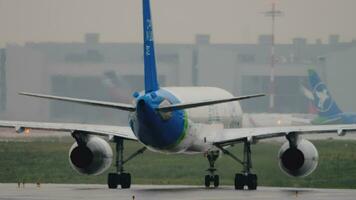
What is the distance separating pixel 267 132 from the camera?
155 ft

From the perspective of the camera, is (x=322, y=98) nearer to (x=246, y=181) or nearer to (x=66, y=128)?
(x=246, y=181)

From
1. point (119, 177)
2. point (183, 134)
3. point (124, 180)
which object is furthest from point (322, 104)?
point (183, 134)

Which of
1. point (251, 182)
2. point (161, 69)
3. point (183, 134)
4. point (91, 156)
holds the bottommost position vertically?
point (251, 182)

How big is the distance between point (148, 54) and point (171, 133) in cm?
310

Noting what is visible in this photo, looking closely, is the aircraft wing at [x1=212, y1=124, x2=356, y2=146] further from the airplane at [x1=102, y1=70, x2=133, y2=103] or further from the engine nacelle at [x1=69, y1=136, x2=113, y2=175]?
the airplane at [x1=102, y1=70, x2=133, y2=103]

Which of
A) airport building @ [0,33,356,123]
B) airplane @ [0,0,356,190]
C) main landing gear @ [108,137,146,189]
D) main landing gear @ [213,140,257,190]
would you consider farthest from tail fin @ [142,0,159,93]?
airport building @ [0,33,356,123]

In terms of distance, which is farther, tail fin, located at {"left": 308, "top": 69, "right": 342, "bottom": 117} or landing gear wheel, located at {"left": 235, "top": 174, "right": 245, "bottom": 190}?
tail fin, located at {"left": 308, "top": 69, "right": 342, "bottom": 117}

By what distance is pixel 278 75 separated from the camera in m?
153

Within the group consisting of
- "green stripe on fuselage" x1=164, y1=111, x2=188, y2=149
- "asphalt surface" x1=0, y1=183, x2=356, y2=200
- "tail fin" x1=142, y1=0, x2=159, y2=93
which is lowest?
"asphalt surface" x1=0, y1=183, x2=356, y2=200

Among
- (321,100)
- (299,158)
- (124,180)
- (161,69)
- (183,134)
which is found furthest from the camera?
(161,69)

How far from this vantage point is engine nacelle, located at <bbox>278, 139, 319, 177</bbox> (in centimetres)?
4712

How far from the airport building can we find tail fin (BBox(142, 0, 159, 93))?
60944mm

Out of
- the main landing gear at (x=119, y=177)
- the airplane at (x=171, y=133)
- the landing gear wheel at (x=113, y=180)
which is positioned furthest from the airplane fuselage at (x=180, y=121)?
the landing gear wheel at (x=113, y=180)

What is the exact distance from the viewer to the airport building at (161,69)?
370 feet
